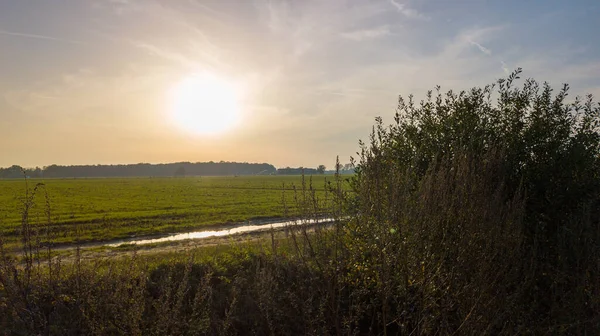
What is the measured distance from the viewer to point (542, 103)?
28.6ft

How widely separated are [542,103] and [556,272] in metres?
3.81

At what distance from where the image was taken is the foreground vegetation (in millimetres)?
4863

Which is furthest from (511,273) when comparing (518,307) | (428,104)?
(428,104)

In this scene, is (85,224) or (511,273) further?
(85,224)

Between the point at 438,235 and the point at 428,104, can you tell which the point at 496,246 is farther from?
the point at 428,104

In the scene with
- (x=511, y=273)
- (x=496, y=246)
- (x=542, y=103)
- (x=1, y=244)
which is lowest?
(x=511, y=273)

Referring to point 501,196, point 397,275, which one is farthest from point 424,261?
point 501,196

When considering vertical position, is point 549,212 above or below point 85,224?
above

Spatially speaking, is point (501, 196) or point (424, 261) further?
point (501, 196)

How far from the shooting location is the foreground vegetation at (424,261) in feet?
16.0

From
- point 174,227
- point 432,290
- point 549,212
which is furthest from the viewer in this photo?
point 174,227

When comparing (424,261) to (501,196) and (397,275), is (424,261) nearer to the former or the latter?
(397,275)

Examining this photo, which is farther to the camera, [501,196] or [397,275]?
[501,196]

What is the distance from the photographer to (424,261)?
4758mm
